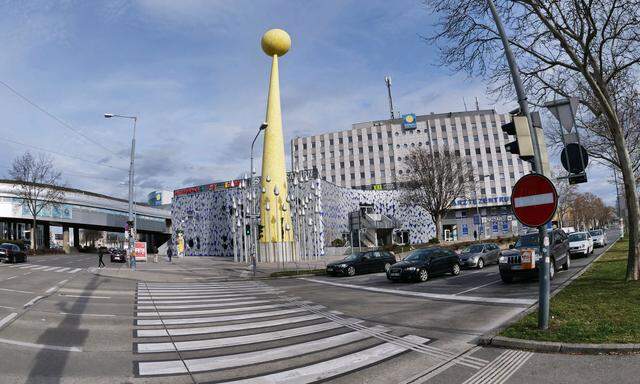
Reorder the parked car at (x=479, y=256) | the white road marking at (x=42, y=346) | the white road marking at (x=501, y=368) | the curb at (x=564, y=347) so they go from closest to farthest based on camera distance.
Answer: the white road marking at (x=501, y=368) → the curb at (x=564, y=347) → the white road marking at (x=42, y=346) → the parked car at (x=479, y=256)

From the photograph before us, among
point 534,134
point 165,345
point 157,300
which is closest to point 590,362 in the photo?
point 534,134

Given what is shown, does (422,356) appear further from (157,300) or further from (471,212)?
(471,212)

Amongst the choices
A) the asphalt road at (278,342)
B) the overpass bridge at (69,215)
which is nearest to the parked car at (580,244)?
the asphalt road at (278,342)

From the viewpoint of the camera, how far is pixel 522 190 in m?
7.36

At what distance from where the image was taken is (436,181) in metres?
47.2

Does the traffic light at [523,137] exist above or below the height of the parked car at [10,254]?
above

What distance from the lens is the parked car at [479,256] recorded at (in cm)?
2281

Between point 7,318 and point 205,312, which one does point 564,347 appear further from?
point 7,318

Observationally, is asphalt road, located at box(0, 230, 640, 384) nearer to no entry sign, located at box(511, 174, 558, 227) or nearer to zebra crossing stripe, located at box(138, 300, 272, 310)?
zebra crossing stripe, located at box(138, 300, 272, 310)

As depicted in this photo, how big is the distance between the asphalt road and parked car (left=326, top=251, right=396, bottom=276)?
30.6 feet

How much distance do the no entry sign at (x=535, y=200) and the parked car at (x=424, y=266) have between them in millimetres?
10418

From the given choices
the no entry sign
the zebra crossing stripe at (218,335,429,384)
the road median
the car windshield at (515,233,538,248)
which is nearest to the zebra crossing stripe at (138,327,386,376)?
the zebra crossing stripe at (218,335,429,384)

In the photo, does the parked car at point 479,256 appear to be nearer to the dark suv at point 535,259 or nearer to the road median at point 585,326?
the dark suv at point 535,259

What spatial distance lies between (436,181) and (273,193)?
1917 cm
